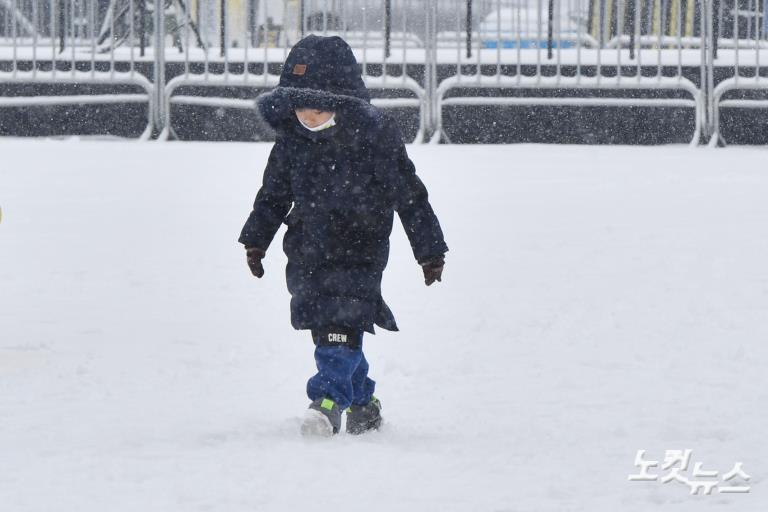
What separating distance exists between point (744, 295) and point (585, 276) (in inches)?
29.2

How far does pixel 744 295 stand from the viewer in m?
6.38

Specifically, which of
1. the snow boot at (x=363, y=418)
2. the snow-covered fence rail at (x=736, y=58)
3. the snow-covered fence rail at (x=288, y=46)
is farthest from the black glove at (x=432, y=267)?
the snow-covered fence rail at (x=736, y=58)

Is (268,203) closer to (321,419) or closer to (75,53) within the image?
(321,419)

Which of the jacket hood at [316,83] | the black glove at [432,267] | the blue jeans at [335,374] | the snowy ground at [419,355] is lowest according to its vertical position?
the snowy ground at [419,355]

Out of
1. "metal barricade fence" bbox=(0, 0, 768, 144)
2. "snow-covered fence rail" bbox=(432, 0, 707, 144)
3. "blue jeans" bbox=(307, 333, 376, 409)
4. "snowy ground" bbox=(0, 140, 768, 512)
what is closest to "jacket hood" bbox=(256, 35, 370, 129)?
"blue jeans" bbox=(307, 333, 376, 409)

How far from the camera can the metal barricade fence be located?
41.6ft

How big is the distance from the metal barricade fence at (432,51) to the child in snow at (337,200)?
8322 millimetres

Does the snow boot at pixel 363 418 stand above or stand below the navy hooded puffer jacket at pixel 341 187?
below

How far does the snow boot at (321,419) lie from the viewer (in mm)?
4113

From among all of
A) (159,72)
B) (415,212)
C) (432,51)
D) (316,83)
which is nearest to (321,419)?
(415,212)

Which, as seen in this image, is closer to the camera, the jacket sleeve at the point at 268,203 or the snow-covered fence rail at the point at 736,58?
the jacket sleeve at the point at 268,203

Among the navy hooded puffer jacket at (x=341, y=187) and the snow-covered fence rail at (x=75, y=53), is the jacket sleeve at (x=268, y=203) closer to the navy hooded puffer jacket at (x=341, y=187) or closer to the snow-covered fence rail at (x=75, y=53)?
the navy hooded puffer jacket at (x=341, y=187)

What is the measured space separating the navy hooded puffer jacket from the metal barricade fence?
27.3 ft

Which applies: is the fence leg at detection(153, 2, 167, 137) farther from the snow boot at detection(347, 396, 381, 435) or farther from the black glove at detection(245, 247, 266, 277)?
the snow boot at detection(347, 396, 381, 435)
